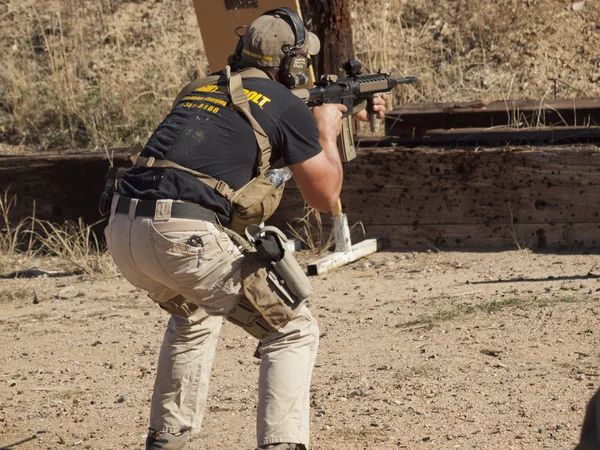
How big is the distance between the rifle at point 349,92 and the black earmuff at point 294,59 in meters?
0.49

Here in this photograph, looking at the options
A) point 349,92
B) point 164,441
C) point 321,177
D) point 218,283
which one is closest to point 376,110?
point 349,92

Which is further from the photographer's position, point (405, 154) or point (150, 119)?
point (150, 119)

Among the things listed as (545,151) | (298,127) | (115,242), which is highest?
(298,127)

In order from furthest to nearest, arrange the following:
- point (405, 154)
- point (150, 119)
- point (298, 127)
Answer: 1. point (150, 119)
2. point (405, 154)
3. point (298, 127)

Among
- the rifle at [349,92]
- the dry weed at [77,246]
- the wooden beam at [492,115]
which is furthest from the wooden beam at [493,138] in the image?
the rifle at [349,92]

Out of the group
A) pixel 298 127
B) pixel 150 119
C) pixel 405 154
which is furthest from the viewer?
pixel 150 119

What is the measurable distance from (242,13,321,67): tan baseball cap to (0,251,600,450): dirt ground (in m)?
1.61

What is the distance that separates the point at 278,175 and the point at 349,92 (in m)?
1.05

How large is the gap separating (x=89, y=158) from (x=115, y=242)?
453cm

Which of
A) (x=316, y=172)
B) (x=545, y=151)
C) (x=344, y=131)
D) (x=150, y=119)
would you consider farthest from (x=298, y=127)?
(x=150, y=119)

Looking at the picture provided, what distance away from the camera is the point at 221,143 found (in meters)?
3.39

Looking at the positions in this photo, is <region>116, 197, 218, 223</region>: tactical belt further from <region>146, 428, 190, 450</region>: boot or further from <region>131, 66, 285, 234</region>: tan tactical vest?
<region>146, 428, 190, 450</region>: boot

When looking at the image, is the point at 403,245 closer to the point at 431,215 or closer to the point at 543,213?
the point at 431,215

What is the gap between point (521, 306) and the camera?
539 centimetres
